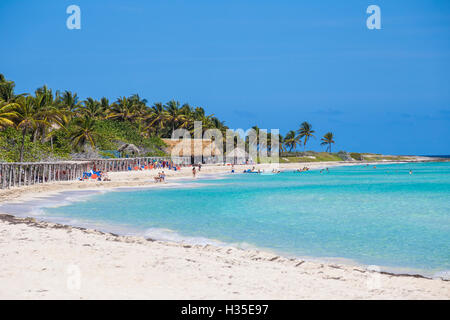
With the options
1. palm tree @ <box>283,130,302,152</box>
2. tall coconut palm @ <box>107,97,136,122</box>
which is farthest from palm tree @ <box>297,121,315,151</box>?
tall coconut palm @ <box>107,97,136,122</box>

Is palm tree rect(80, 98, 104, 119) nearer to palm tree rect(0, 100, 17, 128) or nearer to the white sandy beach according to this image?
palm tree rect(0, 100, 17, 128)

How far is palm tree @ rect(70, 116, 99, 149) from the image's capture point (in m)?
46.1

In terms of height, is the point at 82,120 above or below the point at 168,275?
above

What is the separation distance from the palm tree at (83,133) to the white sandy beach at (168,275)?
36.3 meters

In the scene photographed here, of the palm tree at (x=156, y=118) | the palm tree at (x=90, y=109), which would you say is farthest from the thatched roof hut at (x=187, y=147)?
the palm tree at (x=90, y=109)

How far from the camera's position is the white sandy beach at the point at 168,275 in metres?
6.62

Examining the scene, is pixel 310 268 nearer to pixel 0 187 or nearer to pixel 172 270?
pixel 172 270

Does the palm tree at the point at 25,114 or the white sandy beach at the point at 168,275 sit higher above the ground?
the palm tree at the point at 25,114

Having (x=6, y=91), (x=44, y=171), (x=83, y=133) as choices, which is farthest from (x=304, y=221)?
(x=6, y=91)

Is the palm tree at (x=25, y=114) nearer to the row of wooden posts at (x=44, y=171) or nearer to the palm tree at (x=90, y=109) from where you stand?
the row of wooden posts at (x=44, y=171)

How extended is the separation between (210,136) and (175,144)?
11347 mm

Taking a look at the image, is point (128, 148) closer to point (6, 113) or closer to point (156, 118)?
point (156, 118)

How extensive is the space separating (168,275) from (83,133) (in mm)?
41138

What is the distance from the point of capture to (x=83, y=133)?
46062mm
